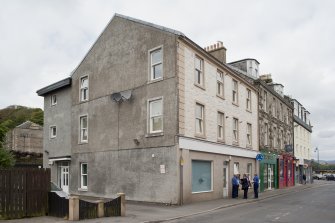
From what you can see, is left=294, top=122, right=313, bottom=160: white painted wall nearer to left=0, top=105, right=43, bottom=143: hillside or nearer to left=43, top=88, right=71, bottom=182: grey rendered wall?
left=43, top=88, right=71, bottom=182: grey rendered wall

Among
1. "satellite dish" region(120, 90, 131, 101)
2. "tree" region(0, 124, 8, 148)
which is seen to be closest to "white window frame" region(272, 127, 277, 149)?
"satellite dish" region(120, 90, 131, 101)

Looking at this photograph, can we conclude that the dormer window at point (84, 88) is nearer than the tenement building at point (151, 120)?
No

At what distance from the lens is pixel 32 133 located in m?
68.9

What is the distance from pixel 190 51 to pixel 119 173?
28.9 feet

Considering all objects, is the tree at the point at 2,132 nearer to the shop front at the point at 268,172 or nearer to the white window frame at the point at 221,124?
the white window frame at the point at 221,124

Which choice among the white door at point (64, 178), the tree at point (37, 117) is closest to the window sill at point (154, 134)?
the white door at point (64, 178)

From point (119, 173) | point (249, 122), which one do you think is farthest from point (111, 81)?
point (249, 122)

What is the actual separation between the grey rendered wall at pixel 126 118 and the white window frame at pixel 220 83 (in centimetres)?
542

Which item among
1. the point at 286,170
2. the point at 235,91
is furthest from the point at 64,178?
the point at 286,170

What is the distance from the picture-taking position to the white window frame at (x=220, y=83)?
26562 mm

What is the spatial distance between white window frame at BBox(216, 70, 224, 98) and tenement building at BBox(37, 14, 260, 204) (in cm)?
3

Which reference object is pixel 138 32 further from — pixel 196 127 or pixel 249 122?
pixel 249 122

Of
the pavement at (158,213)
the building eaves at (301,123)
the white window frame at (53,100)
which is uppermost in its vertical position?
the white window frame at (53,100)

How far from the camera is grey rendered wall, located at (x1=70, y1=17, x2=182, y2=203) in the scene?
21859 mm
